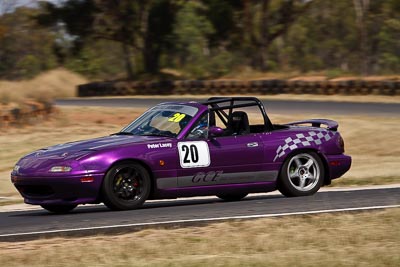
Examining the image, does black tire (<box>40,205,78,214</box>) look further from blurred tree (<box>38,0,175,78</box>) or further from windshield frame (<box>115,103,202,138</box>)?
blurred tree (<box>38,0,175,78</box>)

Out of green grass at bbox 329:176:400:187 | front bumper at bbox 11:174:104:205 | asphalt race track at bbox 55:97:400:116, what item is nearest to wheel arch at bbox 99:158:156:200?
front bumper at bbox 11:174:104:205

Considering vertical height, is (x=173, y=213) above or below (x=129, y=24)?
below

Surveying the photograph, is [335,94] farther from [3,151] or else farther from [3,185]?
[3,185]

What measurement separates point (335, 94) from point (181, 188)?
994 inches

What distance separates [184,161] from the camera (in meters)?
10.5

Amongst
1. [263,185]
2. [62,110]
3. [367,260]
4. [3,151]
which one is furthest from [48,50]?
[367,260]

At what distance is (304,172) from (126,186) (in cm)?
266

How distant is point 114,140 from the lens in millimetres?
10555

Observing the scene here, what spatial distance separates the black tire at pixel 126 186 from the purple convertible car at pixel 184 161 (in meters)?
0.01

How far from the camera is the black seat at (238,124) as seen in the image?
1116 cm

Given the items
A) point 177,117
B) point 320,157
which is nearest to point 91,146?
point 177,117

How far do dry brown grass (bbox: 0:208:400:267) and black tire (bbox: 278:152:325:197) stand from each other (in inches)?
83.6

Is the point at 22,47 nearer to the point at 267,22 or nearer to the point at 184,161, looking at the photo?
the point at 267,22

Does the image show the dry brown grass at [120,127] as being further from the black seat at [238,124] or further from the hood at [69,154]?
the hood at [69,154]
